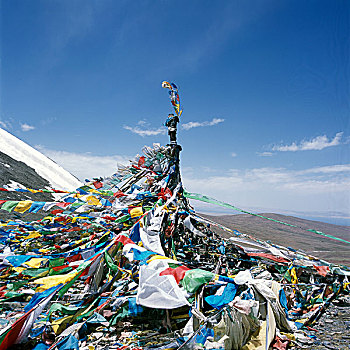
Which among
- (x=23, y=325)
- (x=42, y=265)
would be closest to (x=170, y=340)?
(x=23, y=325)

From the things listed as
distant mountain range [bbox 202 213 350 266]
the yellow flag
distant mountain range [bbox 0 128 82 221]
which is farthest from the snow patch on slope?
the yellow flag

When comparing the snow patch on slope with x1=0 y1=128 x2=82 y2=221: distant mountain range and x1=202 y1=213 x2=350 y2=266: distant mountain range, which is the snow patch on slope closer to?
x1=0 y1=128 x2=82 y2=221: distant mountain range

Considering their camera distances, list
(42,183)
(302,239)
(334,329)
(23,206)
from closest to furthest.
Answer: (334,329) < (23,206) < (42,183) < (302,239)

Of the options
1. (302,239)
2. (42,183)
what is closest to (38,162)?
(42,183)

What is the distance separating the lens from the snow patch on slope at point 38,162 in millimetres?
13898

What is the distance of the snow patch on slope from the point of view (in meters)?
13.9

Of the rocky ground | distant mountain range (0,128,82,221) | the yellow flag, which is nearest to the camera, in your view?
the rocky ground

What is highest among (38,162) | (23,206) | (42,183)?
(38,162)

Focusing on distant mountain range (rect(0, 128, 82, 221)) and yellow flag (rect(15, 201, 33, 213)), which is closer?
yellow flag (rect(15, 201, 33, 213))

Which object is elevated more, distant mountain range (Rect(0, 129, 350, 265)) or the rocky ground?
distant mountain range (Rect(0, 129, 350, 265))

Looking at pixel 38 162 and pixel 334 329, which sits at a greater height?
pixel 38 162

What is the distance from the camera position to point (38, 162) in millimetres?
15305

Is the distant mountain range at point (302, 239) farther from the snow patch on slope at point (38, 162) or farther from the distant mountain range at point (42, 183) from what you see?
the snow patch on slope at point (38, 162)

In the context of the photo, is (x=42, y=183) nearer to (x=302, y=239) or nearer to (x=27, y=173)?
(x=27, y=173)
